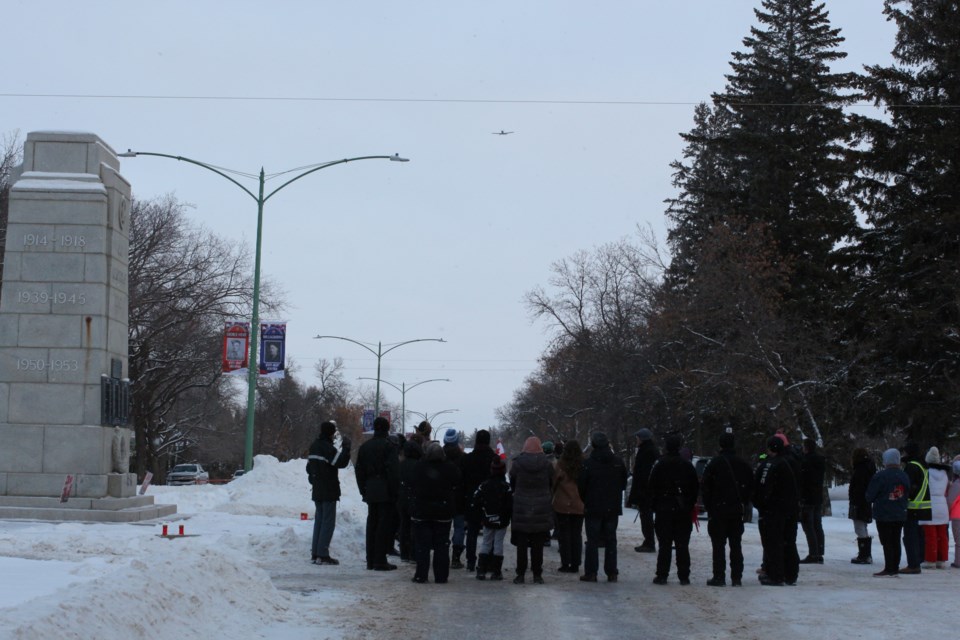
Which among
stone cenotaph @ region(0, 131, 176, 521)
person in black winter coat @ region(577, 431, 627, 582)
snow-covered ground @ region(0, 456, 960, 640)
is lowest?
snow-covered ground @ region(0, 456, 960, 640)

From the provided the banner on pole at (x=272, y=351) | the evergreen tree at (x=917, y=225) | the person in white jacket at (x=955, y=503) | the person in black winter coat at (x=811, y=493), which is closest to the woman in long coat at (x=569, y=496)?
the person in black winter coat at (x=811, y=493)

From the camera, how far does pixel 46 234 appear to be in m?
21.4

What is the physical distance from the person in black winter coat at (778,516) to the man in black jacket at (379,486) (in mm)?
4721

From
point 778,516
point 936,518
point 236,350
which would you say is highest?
point 236,350

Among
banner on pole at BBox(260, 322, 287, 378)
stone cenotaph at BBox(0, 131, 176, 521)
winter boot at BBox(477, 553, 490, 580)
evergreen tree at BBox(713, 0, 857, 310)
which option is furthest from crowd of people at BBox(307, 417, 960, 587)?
evergreen tree at BBox(713, 0, 857, 310)

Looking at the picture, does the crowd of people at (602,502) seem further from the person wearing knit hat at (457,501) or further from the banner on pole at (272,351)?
the banner on pole at (272,351)

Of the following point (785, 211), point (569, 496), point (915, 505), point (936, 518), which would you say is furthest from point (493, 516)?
point (785, 211)

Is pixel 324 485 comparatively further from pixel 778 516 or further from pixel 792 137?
pixel 792 137

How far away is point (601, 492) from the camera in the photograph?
15172 mm

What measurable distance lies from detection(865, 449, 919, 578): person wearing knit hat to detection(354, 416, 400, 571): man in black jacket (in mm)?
6307

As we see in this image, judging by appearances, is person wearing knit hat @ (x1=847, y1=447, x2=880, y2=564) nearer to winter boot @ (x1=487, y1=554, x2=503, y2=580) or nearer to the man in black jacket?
winter boot @ (x1=487, y1=554, x2=503, y2=580)

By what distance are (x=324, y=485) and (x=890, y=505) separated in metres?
7.44

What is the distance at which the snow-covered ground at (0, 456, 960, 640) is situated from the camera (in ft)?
29.3

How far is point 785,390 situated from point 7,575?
28338 mm
